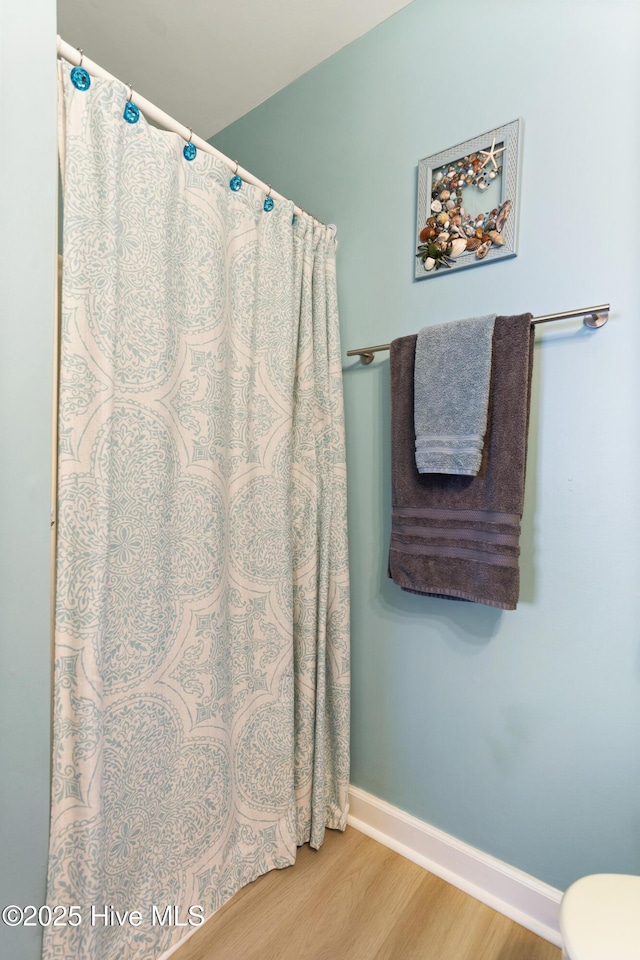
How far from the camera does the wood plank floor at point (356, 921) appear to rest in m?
1.15

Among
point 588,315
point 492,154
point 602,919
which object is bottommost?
point 602,919

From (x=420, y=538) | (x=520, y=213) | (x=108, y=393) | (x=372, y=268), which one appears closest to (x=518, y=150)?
(x=520, y=213)

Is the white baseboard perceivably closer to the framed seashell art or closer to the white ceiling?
the framed seashell art

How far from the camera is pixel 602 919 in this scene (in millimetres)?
790

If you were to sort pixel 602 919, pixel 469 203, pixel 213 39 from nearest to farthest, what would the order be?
pixel 602 919
pixel 469 203
pixel 213 39

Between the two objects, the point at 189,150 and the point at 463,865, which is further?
the point at 463,865

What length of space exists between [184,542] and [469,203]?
118 cm

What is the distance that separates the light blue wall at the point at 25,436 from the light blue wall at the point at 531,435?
94 centimetres

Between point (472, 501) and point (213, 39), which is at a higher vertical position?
point (213, 39)

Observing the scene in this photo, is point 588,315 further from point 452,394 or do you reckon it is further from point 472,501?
point 472,501

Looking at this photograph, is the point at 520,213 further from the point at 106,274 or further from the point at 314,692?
the point at 314,692

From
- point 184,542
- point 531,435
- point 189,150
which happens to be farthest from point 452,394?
point 189,150

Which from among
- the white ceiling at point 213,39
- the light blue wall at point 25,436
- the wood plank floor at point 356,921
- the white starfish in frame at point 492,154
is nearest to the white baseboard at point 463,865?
the wood plank floor at point 356,921

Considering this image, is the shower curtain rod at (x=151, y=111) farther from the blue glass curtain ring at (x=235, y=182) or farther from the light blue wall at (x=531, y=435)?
the light blue wall at (x=531, y=435)
